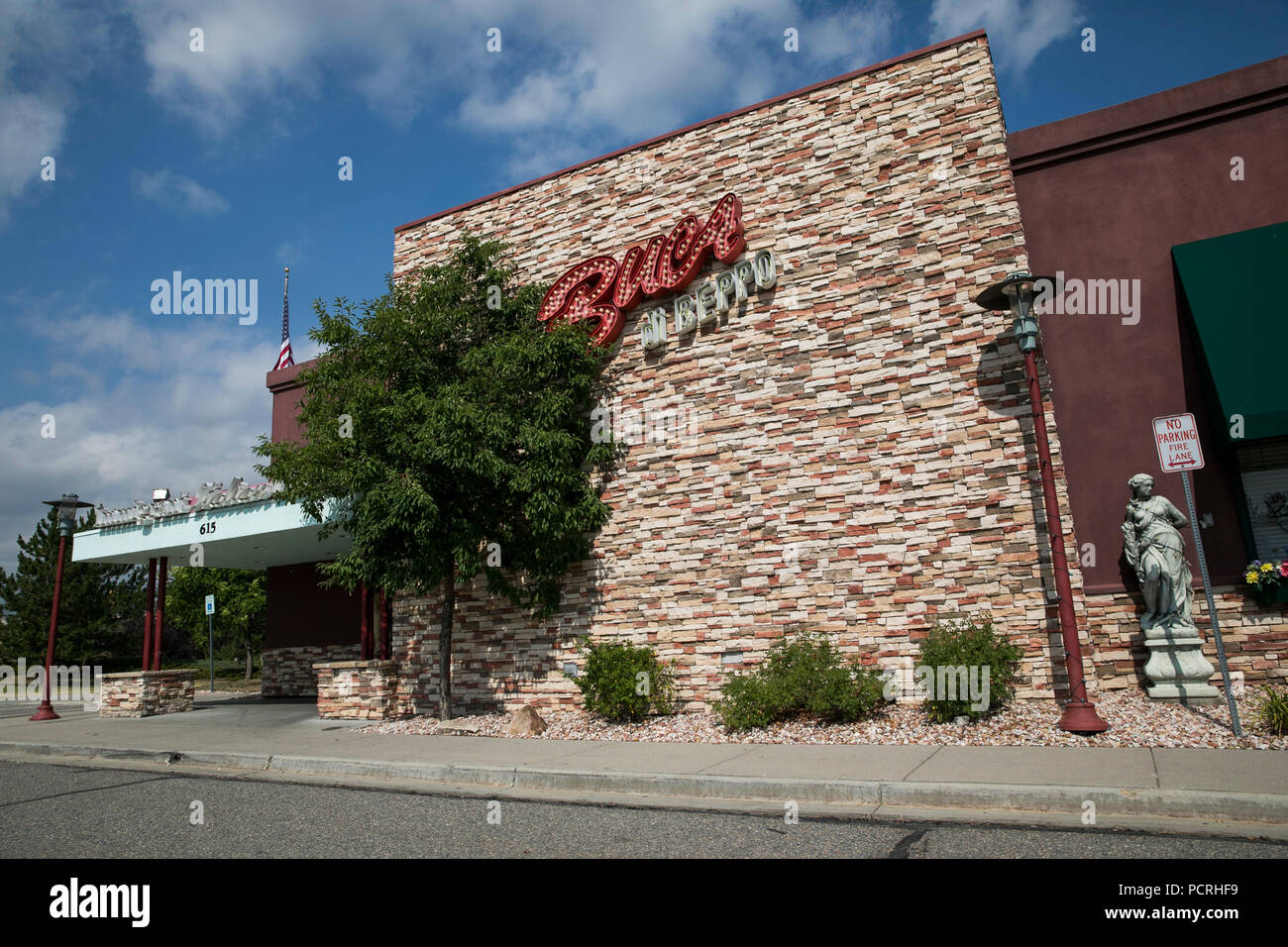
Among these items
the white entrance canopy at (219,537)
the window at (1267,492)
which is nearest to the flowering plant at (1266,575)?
the window at (1267,492)

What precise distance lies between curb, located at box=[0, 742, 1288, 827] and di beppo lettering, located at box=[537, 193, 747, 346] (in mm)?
7542

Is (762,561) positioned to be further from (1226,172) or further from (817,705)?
(1226,172)

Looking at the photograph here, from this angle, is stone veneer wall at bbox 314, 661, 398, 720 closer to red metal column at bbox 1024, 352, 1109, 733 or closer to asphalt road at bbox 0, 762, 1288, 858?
asphalt road at bbox 0, 762, 1288, 858

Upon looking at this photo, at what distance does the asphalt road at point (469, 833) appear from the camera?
568 cm

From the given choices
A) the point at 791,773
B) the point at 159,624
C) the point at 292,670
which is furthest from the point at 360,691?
the point at 791,773

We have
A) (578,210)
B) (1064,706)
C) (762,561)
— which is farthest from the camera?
(578,210)

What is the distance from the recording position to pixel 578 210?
50.3 ft

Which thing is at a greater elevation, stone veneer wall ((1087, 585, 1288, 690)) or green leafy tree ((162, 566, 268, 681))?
green leafy tree ((162, 566, 268, 681))

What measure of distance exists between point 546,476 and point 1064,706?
7.47 meters

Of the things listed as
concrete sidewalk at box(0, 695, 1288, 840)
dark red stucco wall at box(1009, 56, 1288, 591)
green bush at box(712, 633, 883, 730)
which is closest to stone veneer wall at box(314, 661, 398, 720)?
concrete sidewalk at box(0, 695, 1288, 840)

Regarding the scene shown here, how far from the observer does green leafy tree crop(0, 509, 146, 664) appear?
A: 34156 mm

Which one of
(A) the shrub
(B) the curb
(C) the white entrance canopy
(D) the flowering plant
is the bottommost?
(B) the curb
